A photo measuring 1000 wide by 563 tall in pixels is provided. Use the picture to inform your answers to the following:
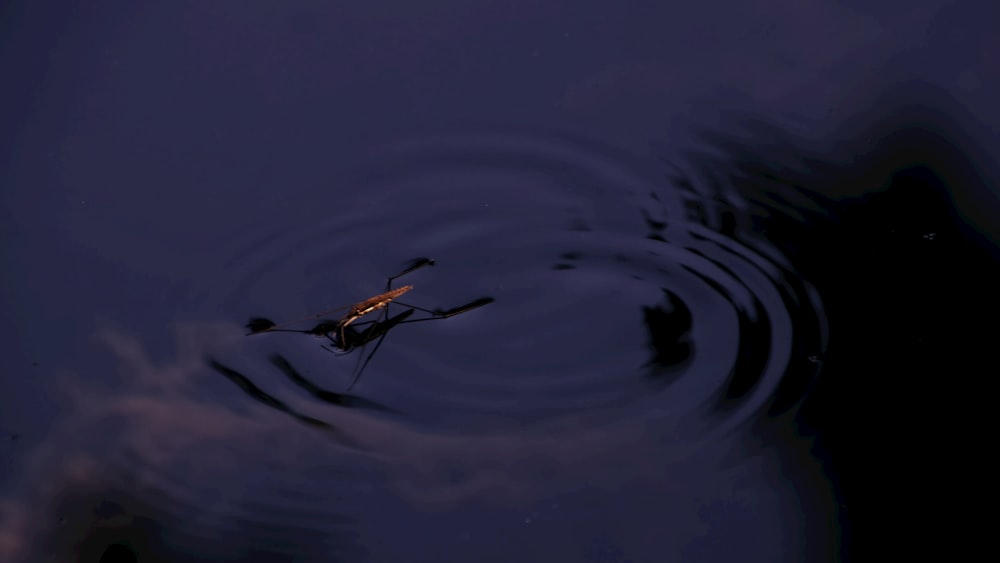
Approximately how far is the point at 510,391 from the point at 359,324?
0.52 meters

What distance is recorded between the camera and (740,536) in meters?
2.67

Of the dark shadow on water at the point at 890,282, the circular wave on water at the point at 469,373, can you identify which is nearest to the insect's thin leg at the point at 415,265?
the circular wave on water at the point at 469,373

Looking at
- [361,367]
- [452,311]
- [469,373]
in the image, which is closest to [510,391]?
[469,373]

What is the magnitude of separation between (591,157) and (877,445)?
1.29 metres

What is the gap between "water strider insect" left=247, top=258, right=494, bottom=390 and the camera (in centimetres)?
291

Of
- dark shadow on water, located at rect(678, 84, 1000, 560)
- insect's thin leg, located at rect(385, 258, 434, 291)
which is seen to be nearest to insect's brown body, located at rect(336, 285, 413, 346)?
insect's thin leg, located at rect(385, 258, 434, 291)

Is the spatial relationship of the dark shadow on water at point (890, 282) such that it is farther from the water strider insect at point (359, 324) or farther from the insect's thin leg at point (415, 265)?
the water strider insect at point (359, 324)

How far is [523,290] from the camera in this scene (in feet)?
10.1

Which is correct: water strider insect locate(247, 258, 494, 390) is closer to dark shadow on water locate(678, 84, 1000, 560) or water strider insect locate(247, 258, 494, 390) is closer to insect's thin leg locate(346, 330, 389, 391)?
insect's thin leg locate(346, 330, 389, 391)

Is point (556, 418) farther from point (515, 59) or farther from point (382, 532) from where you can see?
point (515, 59)

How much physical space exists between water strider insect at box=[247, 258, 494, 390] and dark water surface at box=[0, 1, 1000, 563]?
0.03 m

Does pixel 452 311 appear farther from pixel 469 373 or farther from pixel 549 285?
pixel 549 285

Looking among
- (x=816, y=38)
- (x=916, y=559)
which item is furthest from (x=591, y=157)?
(x=916, y=559)

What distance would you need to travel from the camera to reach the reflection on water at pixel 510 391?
2703mm
